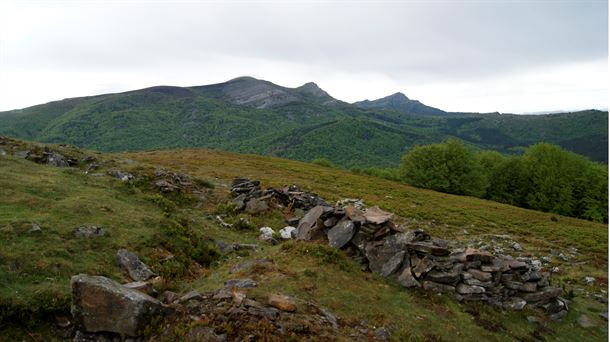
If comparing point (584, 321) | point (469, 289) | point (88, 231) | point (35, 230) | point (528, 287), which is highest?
point (35, 230)

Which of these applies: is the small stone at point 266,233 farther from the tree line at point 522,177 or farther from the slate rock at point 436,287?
the tree line at point 522,177

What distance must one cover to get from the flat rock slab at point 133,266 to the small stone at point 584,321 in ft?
58.5

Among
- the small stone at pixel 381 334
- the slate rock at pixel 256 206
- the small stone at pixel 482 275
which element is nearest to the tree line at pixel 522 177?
the slate rock at pixel 256 206

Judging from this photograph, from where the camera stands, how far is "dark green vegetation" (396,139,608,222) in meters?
75.6

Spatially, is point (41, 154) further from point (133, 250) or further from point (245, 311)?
point (245, 311)

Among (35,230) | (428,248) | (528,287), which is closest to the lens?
(35,230)

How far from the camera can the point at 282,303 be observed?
484 inches

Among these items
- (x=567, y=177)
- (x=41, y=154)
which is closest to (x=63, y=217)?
(x=41, y=154)

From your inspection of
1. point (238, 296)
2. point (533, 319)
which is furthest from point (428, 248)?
point (238, 296)

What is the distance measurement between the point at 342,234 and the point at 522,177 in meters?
78.8

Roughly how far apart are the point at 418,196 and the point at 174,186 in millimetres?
41384

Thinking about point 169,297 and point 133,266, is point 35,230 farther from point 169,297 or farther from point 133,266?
point 169,297

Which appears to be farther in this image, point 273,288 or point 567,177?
point 567,177

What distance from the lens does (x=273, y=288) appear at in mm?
13906
